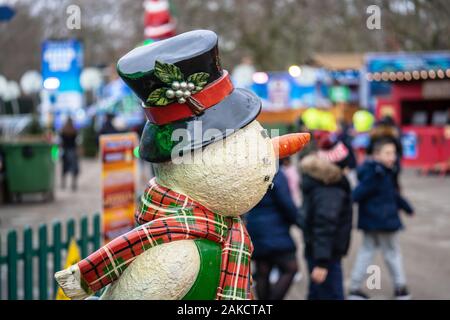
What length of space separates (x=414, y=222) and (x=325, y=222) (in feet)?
18.8

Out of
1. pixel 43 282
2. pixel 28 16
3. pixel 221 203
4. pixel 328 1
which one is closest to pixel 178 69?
pixel 221 203

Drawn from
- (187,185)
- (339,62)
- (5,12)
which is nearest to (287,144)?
(187,185)

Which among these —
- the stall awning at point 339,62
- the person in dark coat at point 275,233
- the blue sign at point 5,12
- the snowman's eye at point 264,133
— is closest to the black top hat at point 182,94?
the snowman's eye at point 264,133

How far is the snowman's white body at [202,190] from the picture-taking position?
262 centimetres

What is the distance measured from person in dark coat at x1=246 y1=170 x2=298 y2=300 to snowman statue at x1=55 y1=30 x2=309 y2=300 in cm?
241

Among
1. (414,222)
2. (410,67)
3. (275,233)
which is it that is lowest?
(414,222)

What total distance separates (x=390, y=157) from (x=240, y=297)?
3586 millimetres

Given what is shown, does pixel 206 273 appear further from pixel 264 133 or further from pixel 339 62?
pixel 339 62

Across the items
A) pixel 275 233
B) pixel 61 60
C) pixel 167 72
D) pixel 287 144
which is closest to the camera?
pixel 167 72

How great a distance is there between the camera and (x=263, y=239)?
530 centimetres

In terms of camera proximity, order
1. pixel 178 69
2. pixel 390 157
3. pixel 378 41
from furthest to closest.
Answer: pixel 378 41
pixel 390 157
pixel 178 69

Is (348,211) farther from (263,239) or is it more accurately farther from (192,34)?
(192,34)

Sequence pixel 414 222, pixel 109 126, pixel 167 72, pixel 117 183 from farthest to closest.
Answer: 1. pixel 109 126
2. pixel 414 222
3. pixel 117 183
4. pixel 167 72

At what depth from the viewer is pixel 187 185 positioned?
9.11ft
